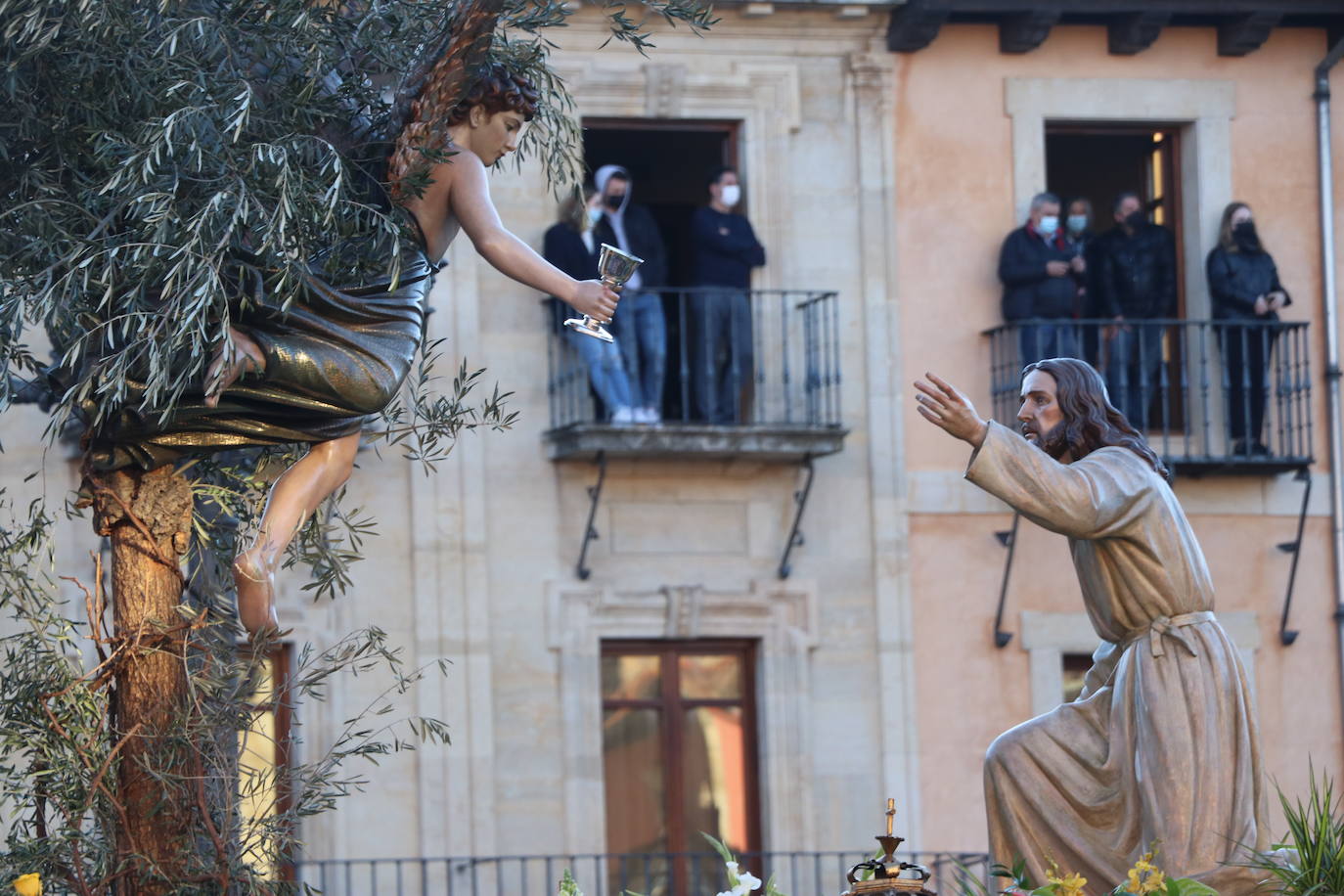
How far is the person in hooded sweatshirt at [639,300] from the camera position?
16.9 metres

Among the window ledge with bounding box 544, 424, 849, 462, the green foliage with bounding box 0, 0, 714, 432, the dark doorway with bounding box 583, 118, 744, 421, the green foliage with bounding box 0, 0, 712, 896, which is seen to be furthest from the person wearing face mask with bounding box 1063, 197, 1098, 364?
the green foliage with bounding box 0, 0, 712, 896

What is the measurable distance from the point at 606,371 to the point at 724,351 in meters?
0.80

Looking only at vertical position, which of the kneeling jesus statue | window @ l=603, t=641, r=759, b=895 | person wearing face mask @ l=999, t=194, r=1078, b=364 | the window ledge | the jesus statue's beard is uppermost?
person wearing face mask @ l=999, t=194, r=1078, b=364

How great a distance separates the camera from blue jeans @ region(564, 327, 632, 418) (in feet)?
55.3

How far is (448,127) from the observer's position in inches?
342

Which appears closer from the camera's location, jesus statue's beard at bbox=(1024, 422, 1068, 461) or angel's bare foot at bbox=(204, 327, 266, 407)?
angel's bare foot at bbox=(204, 327, 266, 407)

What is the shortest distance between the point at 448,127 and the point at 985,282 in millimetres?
9494

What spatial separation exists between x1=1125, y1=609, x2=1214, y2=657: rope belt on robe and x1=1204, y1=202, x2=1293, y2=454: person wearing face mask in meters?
9.39

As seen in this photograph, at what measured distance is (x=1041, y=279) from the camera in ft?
57.3

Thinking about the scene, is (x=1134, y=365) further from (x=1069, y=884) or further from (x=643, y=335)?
(x=1069, y=884)

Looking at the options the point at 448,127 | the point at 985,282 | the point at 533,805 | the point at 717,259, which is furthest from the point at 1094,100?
the point at 448,127

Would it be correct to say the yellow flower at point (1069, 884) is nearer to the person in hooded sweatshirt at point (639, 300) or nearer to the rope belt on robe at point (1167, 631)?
the rope belt on robe at point (1167, 631)

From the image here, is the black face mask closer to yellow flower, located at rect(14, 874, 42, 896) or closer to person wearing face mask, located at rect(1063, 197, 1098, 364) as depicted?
person wearing face mask, located at rect(1063, 197, 1098, 364)

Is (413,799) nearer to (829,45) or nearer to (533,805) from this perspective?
(533,805)
